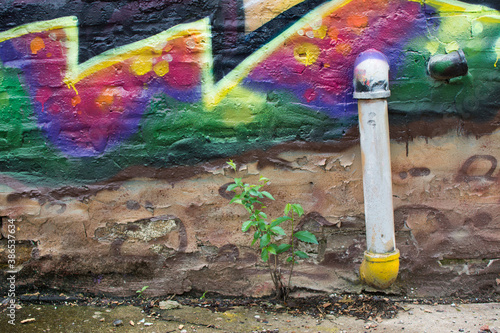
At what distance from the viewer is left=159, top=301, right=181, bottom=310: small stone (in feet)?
7.68

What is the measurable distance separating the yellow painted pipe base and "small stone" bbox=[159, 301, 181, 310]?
42.0 inches

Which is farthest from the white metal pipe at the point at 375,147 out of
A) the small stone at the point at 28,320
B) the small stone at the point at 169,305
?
the small stone at the point at 28,320

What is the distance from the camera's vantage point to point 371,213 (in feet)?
6.95

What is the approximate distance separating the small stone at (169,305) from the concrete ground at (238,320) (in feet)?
0.09

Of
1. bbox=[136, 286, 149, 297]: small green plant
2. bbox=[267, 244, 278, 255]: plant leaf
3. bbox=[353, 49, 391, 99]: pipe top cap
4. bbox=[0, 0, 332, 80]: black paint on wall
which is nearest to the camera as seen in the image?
bbox=[353, 49, 391, 99]: pipe top cap

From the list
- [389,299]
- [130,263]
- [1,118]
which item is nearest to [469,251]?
[389,299]

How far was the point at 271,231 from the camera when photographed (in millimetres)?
2172

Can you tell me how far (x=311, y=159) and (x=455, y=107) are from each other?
2.76 feet

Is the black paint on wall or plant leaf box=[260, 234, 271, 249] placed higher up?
the black paint on wall

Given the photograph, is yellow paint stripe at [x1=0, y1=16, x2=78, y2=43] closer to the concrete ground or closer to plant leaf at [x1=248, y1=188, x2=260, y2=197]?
plant leaf at [x1=248, y1=188, x2=260, y2=197]

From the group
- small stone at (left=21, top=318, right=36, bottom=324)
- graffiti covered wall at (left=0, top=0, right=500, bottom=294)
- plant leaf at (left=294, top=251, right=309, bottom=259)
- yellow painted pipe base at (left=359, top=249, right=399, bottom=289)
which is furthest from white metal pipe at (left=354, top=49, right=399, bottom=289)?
small stone at (left=21, top=318, right=36, bottom=324)

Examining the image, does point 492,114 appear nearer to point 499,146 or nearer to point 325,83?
point 499,146

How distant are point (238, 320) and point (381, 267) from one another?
31.3 inches

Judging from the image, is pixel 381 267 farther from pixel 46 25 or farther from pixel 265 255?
pixel 46 25
